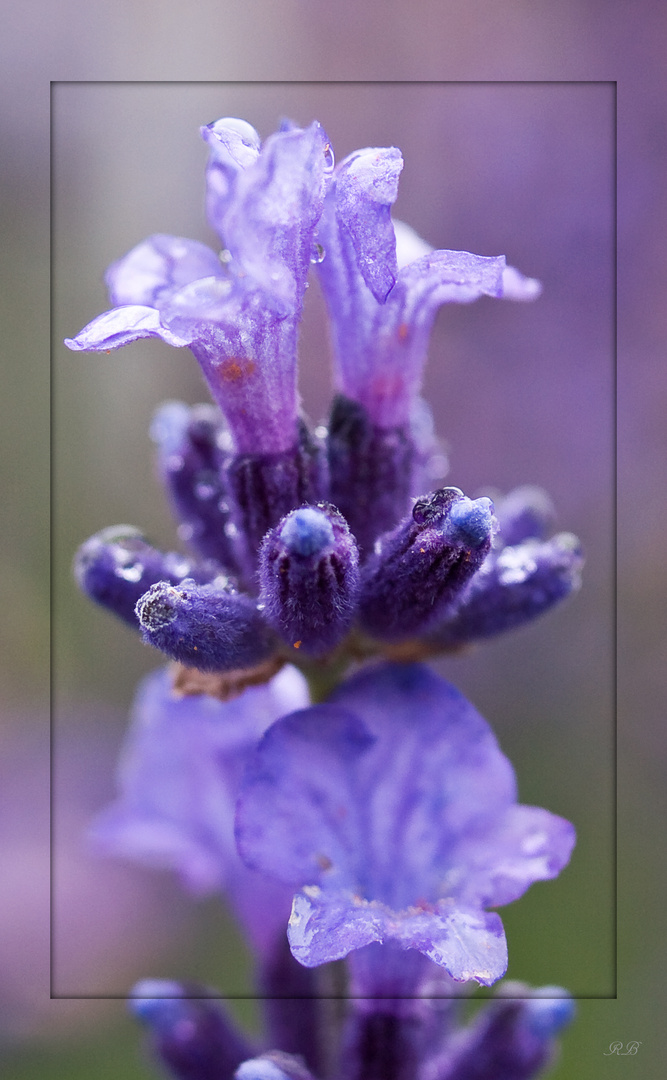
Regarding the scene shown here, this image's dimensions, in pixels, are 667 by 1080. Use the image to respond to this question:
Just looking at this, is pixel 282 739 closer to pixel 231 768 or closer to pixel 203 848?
pixel 231 768

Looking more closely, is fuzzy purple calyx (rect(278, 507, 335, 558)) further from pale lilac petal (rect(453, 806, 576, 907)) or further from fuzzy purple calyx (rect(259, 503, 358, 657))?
pale lilac petal (rect(453, 806, 576, 907))

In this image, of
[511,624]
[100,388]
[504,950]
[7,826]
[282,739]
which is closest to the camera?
[504,950]

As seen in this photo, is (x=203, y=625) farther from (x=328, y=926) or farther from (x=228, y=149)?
(x=228, y=149)

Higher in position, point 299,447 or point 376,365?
point 376,365

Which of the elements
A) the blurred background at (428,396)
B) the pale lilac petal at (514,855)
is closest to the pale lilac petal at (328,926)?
the pale lilac petal at (514,855)

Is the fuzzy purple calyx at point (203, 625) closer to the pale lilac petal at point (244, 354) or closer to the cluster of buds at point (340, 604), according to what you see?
the cluster of buds at point (340, 604)

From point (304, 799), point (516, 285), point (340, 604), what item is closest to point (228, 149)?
point (516, 285)

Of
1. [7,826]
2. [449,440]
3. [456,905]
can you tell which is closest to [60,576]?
[7,826]
